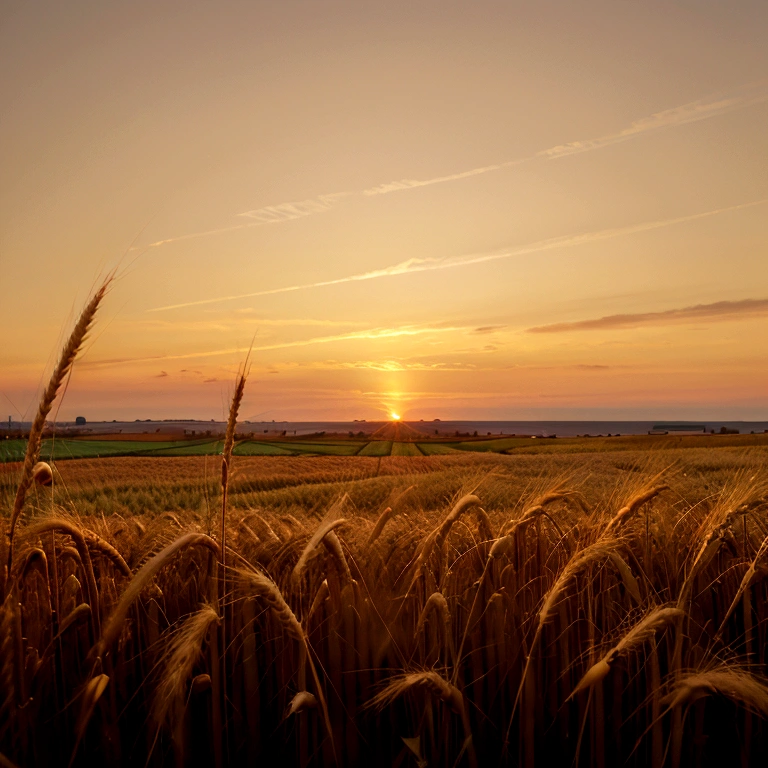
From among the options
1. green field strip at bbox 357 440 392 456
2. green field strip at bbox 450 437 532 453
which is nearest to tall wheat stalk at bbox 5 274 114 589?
green field strip at bbox 357 440 392 456

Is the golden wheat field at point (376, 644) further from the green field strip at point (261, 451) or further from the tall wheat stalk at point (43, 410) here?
the green field strip at point (261, 451)

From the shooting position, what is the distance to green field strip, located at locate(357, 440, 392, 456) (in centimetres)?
3302

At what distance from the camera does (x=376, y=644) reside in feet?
9.13

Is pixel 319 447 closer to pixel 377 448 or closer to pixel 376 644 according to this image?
pixel 377 448

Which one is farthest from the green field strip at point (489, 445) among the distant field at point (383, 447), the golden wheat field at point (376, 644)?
the golden wheat field at point (376, 644)

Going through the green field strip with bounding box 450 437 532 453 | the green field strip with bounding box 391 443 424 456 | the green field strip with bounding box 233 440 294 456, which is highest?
the green field strip with bounding box 450 437 532 453

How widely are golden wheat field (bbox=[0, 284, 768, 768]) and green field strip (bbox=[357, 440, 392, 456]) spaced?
94.1ft

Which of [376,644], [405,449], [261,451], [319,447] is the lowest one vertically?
[261,451]

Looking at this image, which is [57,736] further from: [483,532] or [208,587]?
[483,532]

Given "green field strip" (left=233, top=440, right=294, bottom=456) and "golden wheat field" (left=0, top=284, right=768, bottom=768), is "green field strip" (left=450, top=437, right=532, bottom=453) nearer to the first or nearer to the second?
"green field strip" (left=233, top=440, right=294, bottom=456)

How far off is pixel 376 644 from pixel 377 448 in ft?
111

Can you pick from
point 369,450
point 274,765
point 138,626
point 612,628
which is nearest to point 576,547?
point 612,628

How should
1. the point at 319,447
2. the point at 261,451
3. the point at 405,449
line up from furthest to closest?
the point at 319,447 < the point at 405,449 < the point at 261,451

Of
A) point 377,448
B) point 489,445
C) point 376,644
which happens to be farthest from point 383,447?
point 376,644
